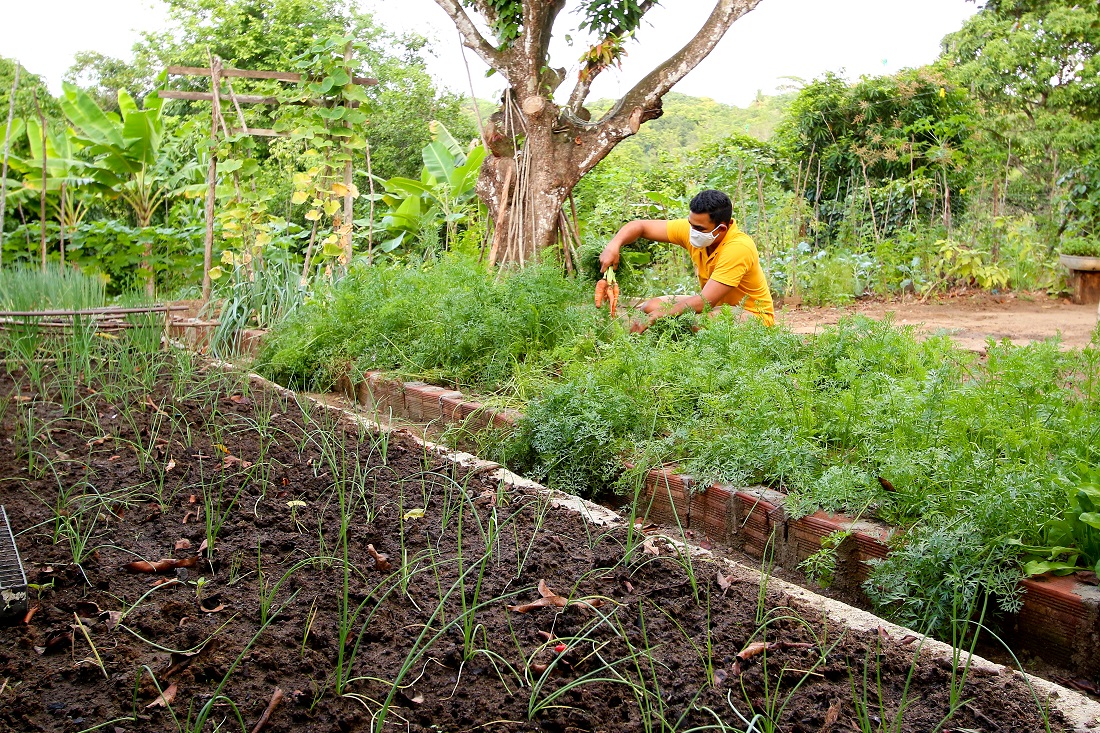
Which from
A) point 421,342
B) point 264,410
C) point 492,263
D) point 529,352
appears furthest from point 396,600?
point 492,263

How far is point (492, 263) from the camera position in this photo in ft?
24.0

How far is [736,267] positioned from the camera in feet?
18.6

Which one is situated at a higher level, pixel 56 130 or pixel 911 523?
pixel 56 130

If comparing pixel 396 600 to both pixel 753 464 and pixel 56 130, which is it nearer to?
pixel 753 464

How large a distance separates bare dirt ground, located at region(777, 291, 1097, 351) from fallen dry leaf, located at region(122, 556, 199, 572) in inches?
232

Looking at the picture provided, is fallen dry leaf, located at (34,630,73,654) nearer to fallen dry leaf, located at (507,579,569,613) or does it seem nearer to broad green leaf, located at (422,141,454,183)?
fallen dry leaf, located at (507,579,569,613)

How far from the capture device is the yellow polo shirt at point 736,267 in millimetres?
5684

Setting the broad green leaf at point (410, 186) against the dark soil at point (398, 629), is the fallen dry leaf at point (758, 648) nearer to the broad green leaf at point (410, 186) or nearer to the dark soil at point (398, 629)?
the dark soil at point (398, 629)

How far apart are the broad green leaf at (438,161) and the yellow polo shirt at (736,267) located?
4442 millimetres

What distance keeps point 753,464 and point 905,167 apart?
423 inches

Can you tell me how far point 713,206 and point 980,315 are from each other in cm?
516

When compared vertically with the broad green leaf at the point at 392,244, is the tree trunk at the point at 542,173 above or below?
above

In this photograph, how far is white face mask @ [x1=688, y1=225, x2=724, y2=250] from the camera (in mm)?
5859

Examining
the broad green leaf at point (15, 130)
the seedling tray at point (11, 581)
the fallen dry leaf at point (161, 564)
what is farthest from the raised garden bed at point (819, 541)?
the broad green leaf at point (15, 130)
